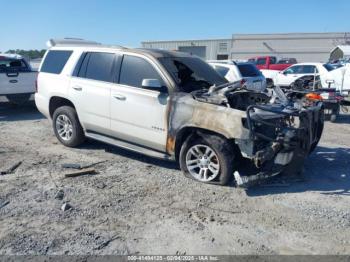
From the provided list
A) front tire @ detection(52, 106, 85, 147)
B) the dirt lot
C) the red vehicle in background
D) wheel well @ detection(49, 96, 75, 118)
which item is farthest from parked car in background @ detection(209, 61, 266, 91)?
the red vehicle in background

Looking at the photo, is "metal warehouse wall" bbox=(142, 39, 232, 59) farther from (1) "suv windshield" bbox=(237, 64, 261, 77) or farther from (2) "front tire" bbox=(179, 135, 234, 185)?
(2) "front tire" bbox=(179, 135, 234, 185)

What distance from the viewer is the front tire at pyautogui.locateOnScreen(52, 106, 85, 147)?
265 inches

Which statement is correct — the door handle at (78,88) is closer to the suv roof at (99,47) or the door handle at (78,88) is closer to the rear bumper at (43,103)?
the suv roof at (99,47)

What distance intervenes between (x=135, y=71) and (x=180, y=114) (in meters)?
1.17

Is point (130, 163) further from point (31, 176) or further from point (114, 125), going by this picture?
point (31, 176)

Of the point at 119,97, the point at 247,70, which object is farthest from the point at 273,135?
the point at 247,70

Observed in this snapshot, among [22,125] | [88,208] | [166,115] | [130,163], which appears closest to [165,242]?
[88,208]

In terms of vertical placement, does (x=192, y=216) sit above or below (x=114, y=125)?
below

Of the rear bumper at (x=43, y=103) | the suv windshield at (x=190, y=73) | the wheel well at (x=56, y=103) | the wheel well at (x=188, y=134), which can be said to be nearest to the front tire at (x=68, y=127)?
the wheel well at (x=56, y=103)

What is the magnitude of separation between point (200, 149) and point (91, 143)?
9.74 feet

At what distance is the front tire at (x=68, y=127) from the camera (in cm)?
673

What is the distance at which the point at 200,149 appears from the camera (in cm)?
519

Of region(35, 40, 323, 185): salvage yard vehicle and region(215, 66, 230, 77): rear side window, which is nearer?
region(35, 40, 323, 185): salvage yard vehicle

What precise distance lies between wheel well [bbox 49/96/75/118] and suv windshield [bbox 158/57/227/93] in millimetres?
2289
